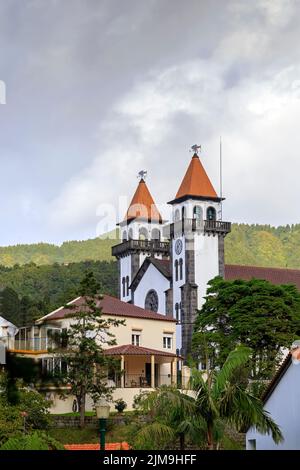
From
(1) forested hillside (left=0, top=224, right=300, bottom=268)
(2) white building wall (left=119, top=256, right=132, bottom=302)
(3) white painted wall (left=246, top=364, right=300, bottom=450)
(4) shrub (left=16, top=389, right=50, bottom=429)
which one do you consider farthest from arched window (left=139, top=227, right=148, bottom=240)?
(3) white painted wall (left=246, top=364, right=300, bottom=450)

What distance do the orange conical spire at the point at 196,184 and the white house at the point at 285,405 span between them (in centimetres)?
3579

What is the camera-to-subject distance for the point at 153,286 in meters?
55.2

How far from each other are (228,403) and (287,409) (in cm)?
218

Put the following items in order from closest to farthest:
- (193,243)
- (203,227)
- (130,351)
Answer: (130,351)
(193,243)
(203,227)

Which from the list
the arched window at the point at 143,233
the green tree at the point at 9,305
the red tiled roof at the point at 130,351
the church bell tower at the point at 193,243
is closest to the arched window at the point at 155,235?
the arched window at the point at 143,233

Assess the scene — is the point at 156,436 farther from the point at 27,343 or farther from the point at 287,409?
the point at 27,343

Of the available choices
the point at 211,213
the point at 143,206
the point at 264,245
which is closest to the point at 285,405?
the point at 211,213

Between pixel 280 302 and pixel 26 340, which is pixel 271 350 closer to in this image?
pixel 280 302

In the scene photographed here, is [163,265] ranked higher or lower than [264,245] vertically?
lower

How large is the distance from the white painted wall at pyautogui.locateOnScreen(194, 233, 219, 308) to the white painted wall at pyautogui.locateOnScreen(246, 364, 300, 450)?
33.6m

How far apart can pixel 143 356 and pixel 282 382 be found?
750 inches

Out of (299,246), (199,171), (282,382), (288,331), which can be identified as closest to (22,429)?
(282,382)

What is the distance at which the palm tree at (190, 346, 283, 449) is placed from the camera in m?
15.9

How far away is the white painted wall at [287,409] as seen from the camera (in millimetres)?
17172
